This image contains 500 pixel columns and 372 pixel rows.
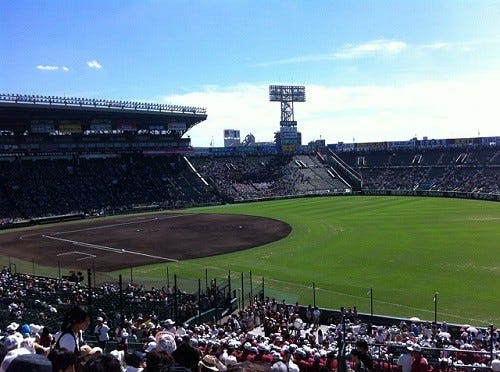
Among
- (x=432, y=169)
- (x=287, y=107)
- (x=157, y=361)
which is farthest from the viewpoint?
(x=287, y=107)

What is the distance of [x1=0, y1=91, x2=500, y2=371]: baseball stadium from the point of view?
85.9 feet

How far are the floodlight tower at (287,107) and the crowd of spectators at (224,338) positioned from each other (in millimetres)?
101174

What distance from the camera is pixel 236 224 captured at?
63.4 meters

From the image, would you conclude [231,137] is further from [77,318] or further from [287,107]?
[77,318]

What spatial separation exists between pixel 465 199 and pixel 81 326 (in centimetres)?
8225

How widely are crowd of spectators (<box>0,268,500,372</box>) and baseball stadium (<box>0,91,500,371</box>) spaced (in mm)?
316

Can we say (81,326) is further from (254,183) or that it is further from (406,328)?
(254,183)

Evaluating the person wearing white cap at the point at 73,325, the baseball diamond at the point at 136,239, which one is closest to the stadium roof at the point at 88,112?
the baseball diamond at the point at 136,239

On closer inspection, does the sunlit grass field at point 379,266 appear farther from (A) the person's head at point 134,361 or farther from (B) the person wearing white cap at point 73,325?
(B) the person wearing white cap at point 73,325

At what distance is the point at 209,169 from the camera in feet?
356

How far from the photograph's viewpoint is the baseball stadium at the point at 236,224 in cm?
A: 2619

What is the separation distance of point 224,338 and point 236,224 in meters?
46.4

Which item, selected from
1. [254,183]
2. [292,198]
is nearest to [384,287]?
[292,198]

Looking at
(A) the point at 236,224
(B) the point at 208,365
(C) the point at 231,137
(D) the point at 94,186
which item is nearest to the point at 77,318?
(B) the point at 208,365
